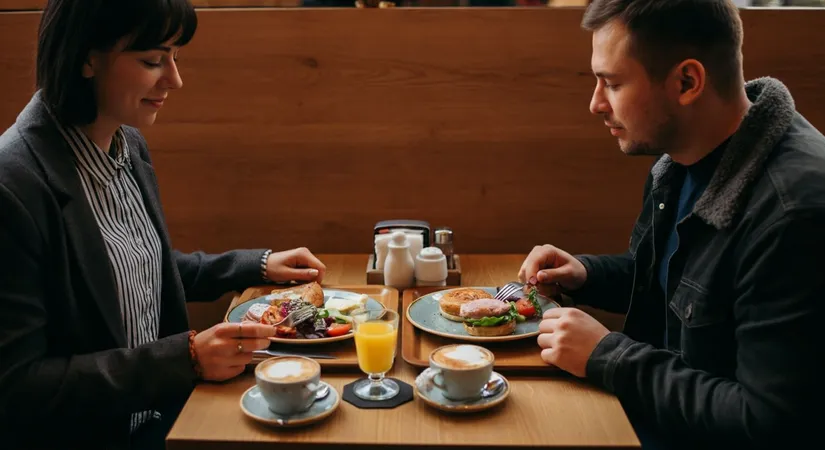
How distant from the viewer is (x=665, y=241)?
1798mm

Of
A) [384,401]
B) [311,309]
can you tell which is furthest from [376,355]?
[311,309]

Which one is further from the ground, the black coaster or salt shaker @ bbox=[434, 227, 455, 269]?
salt shaker @ bbox=[434, 227, 455, 269]

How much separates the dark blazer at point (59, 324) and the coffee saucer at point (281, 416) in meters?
0.15

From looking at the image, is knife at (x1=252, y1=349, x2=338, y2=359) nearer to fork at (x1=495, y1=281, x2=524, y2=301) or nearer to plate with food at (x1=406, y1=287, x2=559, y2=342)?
plate with food at (x1=406, y1=287, x2=559, y2=342)

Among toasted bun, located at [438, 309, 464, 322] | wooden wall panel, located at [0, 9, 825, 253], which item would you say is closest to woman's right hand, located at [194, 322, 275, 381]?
toasted bun, located at [438, 309, 464, 322]

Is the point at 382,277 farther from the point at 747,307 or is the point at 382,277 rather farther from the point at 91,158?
the point at 747,307

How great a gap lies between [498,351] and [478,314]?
0.09 metres

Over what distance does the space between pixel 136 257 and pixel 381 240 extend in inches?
25.3

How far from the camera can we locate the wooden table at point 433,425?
1.30 meters

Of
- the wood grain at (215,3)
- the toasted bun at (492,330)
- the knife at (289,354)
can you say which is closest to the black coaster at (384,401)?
the knife at (289,354)

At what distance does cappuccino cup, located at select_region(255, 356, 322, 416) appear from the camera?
135cm

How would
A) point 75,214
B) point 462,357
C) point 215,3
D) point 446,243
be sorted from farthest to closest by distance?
point 215,3 → point 446,243 → point 75,214 → point 462,357

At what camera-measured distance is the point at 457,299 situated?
180 centimetres

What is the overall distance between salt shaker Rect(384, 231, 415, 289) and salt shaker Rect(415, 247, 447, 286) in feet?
0.08
